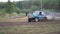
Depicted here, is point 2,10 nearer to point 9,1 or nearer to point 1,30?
point 9,1

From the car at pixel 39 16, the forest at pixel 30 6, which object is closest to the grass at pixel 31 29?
the car at pixel 39 16

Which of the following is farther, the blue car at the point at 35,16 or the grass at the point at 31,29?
the blue car at the point at 35,16

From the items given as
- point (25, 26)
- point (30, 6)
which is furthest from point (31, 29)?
point (30, 6)

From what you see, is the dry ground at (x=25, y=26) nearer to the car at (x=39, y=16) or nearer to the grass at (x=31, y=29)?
the grass at (x=31, y=29)

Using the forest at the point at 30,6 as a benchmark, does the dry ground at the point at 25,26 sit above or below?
below

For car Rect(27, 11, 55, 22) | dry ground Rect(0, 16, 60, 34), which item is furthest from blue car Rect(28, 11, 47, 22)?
dry ground Rect(0, 16, 60, 34)

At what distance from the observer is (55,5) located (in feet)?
12.5

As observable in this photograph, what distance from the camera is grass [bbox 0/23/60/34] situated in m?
3.46

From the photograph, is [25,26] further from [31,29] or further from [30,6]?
[30,6]

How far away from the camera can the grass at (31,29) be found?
346 cm

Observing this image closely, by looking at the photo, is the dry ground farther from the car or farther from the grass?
the car

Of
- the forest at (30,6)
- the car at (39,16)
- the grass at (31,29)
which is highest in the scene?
the forest at (30,6)

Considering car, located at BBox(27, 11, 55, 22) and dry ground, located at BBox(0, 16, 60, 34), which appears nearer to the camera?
dry ground, located at BBox(0, 16, 60, 34)

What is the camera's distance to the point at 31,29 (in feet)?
11.6
